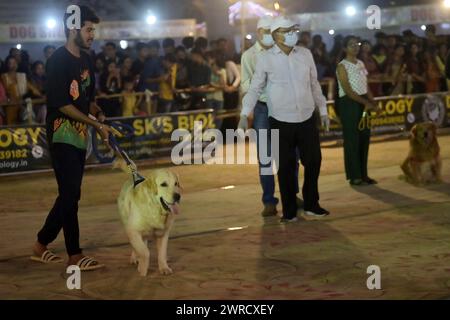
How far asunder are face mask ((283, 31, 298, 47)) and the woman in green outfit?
7.86ft

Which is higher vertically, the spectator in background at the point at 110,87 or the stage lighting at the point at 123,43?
the stage lighting at the point at 123,43

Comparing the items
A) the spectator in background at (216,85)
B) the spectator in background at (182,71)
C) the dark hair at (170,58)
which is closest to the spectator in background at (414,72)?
the spectator in background at (216,85)

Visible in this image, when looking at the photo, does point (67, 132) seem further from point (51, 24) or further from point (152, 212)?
point (51, 24)

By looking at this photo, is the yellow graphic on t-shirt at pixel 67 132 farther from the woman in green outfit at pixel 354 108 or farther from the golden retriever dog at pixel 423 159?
the golden retriever dog at pixel 423 159

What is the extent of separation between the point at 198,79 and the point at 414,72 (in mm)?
4897

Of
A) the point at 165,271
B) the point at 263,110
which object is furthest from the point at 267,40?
the point at 165,271

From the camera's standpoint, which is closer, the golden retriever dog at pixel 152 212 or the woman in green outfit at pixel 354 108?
the golden retriever dog at pixel 152 212

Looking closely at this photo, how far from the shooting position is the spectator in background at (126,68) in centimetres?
1681

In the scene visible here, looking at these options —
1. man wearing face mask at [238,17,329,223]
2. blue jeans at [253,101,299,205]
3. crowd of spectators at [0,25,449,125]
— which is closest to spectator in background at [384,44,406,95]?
crowd of spectators at [0,25,449,125]

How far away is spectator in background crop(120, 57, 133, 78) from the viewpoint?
16.8 m

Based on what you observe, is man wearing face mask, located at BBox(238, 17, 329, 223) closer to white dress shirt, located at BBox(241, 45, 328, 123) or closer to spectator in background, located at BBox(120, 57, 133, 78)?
white dress shirt, located at BBox(241, 45, 328, 123)

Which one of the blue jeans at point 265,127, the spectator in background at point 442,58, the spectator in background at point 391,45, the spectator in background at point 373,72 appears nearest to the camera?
Answer: the blue jeans at point 265,127

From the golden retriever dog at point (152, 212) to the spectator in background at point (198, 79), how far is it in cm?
1018
